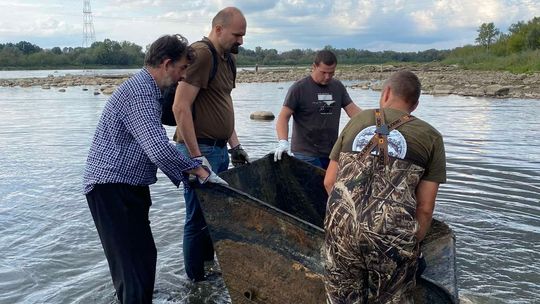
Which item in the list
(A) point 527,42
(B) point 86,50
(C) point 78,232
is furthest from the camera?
(B) point 86,50

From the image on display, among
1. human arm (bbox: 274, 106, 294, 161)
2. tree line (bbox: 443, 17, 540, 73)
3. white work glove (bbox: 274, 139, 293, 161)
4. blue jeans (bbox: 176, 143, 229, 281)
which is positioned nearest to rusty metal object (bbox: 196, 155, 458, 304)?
blue jeans (bbox: 176, 143, 229, 281)

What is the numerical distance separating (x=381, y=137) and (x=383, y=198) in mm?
332

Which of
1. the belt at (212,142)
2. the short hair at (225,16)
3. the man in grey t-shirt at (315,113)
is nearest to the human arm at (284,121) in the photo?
the man in grey t-shirt at (315,113)

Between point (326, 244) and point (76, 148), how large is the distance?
12.2 m

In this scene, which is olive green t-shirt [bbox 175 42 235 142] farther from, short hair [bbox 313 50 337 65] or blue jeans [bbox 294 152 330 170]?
blue jeans [bbox 294 152 330 170]

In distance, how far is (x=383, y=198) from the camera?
116 inches

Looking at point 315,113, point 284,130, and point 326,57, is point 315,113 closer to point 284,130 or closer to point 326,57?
point 284,130

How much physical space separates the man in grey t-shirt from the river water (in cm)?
191

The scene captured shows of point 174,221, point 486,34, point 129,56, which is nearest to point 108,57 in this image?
point 129,56

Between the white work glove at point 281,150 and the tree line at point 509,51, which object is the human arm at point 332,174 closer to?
the white work glove at point 281,150

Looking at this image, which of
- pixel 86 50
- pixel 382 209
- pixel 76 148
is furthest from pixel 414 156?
pixel 86 50

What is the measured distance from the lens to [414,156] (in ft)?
9.77

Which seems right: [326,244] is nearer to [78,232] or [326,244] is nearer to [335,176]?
[335,176]

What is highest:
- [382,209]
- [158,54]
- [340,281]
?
[158,54]
